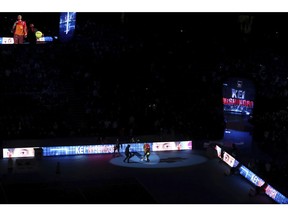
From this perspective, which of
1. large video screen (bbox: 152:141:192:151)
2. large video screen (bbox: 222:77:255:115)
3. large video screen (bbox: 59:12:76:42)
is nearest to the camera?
large video screen (bbox: 152:141:192:151)

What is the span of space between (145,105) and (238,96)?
603 cm

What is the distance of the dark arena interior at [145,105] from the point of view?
78.4 ft

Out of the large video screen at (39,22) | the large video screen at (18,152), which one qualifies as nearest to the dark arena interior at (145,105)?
the large video screen at (39,22)

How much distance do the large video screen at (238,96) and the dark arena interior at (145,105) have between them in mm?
146

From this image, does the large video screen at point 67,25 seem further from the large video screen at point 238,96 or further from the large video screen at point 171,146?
the large video screen at point 238,96

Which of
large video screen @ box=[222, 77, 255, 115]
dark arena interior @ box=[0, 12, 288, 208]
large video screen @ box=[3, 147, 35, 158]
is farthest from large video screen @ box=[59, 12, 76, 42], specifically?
large video screen @ box=[222, 77, 255, 115]

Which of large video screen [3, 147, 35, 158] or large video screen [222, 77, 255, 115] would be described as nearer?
large video screen [3, 147, 35, 158]

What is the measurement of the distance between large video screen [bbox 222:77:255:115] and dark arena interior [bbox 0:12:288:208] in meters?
Answer: 0.15

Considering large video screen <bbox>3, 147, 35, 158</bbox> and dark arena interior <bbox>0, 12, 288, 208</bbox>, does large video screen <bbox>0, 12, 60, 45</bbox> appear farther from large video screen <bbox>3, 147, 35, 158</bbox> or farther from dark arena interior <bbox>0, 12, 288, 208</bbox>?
large video screen <bbox>3, 147, 35, 158</bbox>

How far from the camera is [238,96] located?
34.6 meters

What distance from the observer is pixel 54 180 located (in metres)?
24.5

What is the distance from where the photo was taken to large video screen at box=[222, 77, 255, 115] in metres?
34.3

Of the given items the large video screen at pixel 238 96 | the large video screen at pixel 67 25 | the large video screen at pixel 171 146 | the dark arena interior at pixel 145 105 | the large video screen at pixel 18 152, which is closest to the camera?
the dark arena interior at pixel 145 105

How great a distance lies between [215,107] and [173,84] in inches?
→ 121
